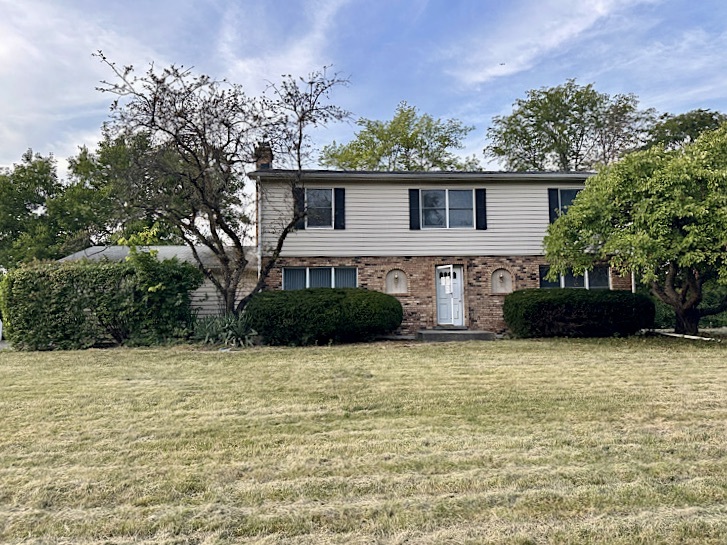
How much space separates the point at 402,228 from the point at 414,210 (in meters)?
0.61

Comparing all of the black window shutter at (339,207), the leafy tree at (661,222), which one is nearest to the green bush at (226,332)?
the black window shutter at (339,207)

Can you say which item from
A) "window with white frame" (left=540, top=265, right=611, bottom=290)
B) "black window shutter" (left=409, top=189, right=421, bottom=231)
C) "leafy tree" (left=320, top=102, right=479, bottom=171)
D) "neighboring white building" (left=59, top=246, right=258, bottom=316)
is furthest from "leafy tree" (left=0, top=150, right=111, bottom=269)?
"window with white frame" (left=540, top=265, right=611, bottom=290)

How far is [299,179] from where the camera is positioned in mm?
12594

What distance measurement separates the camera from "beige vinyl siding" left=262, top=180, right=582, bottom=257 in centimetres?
1338

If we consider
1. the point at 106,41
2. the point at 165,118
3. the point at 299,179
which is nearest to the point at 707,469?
the point at 299,179

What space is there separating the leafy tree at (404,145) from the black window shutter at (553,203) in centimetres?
1506

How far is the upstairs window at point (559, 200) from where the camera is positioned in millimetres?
13906

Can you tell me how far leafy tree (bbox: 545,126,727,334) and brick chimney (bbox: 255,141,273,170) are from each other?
7.26 meters

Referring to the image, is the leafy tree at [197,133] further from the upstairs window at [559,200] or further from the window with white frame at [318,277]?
the upstairs window at [559,200]

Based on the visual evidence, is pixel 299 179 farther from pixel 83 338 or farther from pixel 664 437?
pixel 664 437

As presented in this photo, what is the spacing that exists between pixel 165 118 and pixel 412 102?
20.2m

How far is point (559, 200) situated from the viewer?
14.0 m

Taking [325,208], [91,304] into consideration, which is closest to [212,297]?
[91,304]

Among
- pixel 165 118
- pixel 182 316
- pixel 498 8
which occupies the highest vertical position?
pixel 498 8
